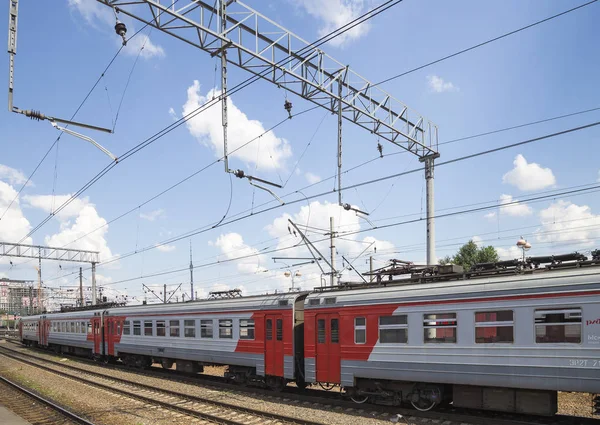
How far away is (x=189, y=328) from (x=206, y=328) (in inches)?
52.9

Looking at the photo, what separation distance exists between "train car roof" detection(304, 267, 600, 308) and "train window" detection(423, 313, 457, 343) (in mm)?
462

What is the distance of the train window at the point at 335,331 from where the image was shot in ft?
50.2

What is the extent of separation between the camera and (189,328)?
21.5 m

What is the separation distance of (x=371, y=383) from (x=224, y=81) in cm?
988

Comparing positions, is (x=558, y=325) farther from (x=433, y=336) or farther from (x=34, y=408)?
(x=34, y=408)

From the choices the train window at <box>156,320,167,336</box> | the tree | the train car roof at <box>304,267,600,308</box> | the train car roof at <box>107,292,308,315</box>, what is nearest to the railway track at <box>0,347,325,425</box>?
the train window at <box>156,320,167,336</box>

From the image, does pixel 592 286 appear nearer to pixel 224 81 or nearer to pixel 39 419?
pixel 224 81

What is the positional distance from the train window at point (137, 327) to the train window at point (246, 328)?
878cm

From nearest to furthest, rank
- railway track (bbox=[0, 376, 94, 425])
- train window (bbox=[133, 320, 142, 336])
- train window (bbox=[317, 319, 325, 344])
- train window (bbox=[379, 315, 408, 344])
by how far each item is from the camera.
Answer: train window (bbox=[379, 315, 408, 344]) < railway track (bbox=[0, 376, 94, 425]) < train window (bbox=[317, 319, 325, 344]) < train window (bbox=[133, 320, 142, 336])

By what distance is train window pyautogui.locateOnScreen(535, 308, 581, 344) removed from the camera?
10.7 metres

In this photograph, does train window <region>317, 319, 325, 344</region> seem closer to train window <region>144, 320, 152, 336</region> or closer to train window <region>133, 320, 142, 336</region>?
train window <region>144, 320, 152, 336</region>

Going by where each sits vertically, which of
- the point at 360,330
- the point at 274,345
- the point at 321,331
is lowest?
the point at 274,345

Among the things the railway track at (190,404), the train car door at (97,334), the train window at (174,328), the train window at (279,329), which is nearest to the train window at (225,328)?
the train window at (279,329)

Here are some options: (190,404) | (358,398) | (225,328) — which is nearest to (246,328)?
(225,328)
